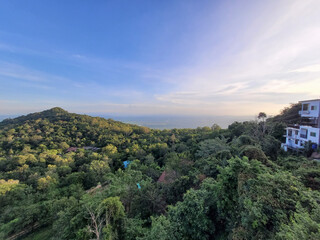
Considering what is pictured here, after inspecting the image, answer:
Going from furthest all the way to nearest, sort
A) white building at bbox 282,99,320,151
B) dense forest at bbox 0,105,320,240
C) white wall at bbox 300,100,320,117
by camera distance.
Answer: white wall at bbox 300,100,320,117 < white building at bbox 282,99,320,151 < dense forest at bbox 0,105,320,240

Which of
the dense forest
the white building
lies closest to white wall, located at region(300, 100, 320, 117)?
the white building

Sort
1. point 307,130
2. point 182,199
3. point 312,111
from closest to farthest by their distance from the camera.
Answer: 1. point 182,199
2. point 307,130
3. point 312,111

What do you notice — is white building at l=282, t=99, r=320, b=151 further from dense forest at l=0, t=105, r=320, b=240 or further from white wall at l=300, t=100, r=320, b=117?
dense forest at l=0, t=105, r=320, b=240

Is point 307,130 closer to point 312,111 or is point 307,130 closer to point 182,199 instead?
point 312,111

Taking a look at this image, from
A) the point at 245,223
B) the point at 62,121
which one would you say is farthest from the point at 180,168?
the point at 62,121

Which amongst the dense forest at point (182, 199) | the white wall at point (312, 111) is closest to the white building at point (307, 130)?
the white wall at point (312, 111)

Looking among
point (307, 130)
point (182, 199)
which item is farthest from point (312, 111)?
point (182, 199)

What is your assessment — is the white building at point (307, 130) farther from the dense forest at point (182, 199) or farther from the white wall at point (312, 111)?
the dense forest at point (182, 199)

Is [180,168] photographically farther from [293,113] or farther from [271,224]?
[293,113]

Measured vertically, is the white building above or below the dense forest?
above
